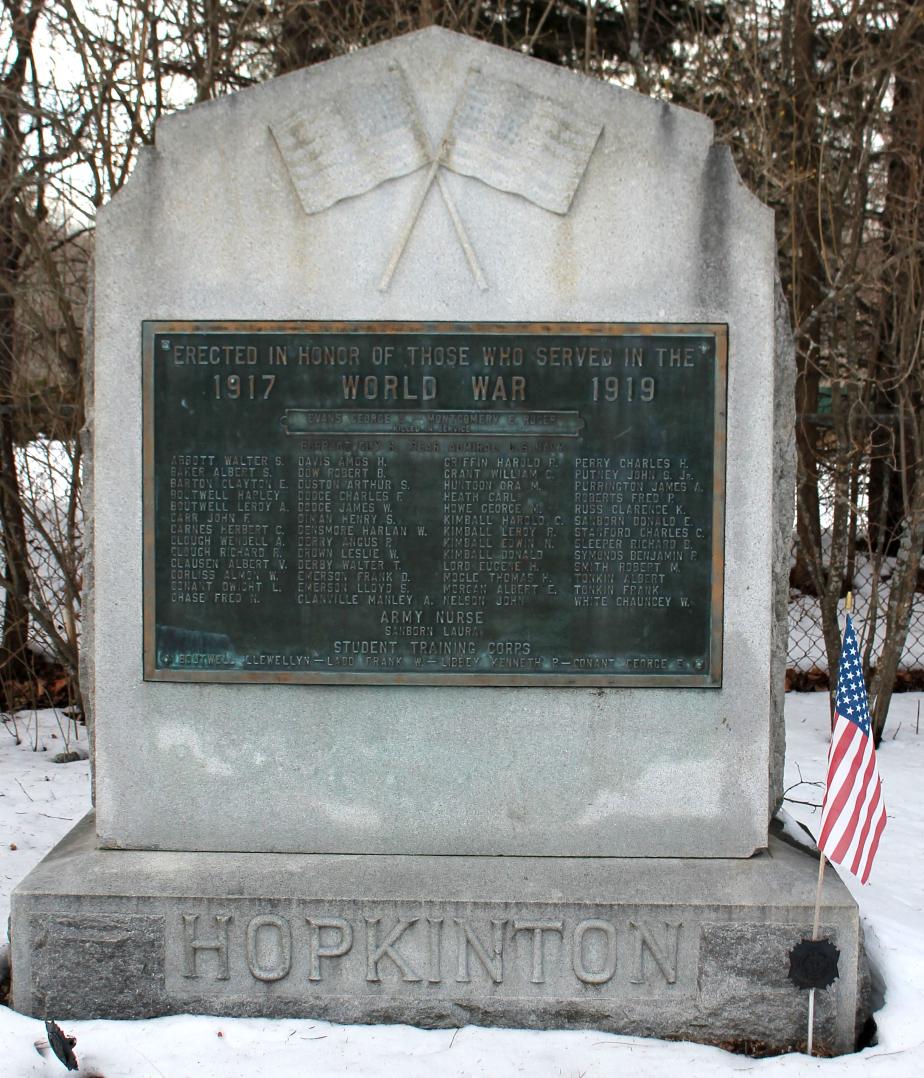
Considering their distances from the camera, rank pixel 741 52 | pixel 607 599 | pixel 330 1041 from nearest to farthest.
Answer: pixel 330 1041 < pixel 607 599 < pixel 741 52

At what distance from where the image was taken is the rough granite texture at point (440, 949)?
4098mm

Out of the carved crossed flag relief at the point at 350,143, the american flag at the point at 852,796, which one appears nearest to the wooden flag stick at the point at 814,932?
the american flag at the point at 852,796

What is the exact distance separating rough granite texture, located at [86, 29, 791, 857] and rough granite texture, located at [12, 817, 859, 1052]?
22 centimetres

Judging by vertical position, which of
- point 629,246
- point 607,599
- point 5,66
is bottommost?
point 607,599

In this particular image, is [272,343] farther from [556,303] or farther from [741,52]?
[741,52]

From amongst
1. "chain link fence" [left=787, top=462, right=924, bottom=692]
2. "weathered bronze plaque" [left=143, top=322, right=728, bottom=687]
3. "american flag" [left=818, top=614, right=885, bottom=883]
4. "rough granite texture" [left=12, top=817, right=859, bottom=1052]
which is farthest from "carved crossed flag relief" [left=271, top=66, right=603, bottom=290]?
"chain link fence" [left=787, top=462, right=924, bottom=692]

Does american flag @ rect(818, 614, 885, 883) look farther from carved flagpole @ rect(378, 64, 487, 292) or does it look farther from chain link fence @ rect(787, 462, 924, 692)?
chain link fence @ rect(787, 462, 924, 692)

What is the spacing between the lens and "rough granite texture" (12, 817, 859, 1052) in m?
4.10

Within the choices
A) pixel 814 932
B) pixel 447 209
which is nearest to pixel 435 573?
pixel 447 209

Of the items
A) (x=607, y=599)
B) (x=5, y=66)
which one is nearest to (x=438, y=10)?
(x=5, y=66)

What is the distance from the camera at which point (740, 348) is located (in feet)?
13.7

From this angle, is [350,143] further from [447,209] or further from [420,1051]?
[420,1051]

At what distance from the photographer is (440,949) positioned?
13.6ft

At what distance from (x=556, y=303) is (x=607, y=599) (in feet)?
3.58
